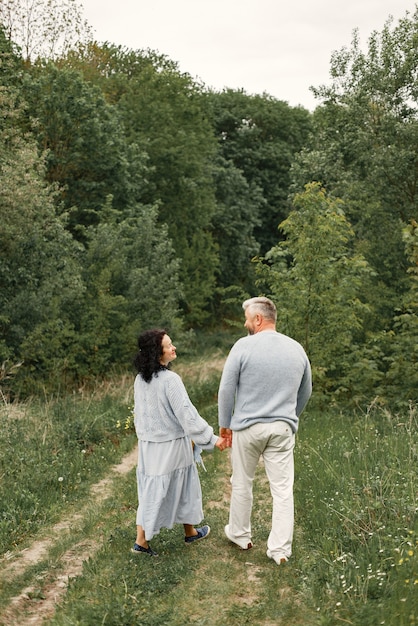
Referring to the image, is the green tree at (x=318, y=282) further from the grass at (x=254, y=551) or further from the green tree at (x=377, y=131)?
the green tree at (x=377, y=131)

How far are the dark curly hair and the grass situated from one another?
1.58 meters

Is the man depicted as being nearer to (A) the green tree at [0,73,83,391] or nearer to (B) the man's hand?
(B) the man's hand

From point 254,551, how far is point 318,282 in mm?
6913

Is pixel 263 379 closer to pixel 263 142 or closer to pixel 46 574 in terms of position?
pixel 46 574

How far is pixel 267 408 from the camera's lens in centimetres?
559

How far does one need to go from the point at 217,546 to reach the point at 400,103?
18.6 meters

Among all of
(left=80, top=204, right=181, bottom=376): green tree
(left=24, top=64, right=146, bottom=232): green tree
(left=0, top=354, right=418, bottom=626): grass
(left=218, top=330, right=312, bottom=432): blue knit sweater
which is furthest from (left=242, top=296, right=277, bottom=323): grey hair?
(left=24, top=64, right=146, bottom=232): green tree

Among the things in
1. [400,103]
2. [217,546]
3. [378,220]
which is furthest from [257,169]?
[217,546]

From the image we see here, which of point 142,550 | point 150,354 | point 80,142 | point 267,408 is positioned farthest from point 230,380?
point 80,142

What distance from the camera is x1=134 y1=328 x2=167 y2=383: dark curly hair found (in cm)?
594

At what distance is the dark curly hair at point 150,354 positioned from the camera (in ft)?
19.5

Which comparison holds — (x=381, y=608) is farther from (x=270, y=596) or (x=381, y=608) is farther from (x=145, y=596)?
(x=145, y=596)

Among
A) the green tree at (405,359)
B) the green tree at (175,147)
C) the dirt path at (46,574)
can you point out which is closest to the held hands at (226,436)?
the dirt path at (46,574)

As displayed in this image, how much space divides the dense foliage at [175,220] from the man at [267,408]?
6377 mm
